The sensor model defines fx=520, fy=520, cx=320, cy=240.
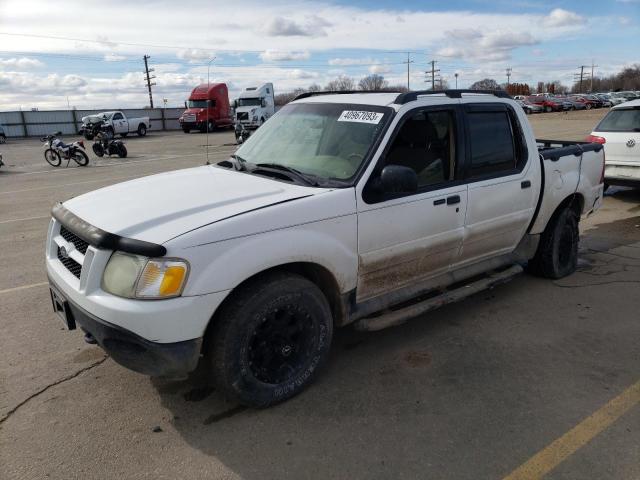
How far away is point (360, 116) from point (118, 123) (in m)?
33.7

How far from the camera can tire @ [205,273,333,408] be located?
2918mm

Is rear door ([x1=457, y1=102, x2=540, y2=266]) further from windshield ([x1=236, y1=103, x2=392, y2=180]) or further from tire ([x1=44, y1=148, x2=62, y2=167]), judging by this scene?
tire ([x1=44, y1=148, x2=62, y2=167])

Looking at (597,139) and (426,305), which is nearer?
(426,305)

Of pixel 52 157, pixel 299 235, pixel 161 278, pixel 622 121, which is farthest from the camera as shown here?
pixel 52 157

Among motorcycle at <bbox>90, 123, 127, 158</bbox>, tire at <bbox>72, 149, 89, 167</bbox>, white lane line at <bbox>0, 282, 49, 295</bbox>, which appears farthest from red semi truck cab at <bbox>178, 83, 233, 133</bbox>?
white lane line at <bbox>0, 282, 49, 295</bbox>

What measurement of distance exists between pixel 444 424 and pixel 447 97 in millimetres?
2436

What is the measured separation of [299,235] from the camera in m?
3.07

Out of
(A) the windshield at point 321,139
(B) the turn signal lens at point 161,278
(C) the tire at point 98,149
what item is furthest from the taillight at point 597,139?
(C) the tire at point 98,149

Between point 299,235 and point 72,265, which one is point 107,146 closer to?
point 72,265

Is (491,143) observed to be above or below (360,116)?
below

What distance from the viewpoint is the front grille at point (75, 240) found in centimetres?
309

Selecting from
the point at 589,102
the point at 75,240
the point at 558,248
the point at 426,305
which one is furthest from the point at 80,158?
the point at 589,102

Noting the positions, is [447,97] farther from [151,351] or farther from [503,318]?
[151,351]

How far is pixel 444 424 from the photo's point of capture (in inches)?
119
